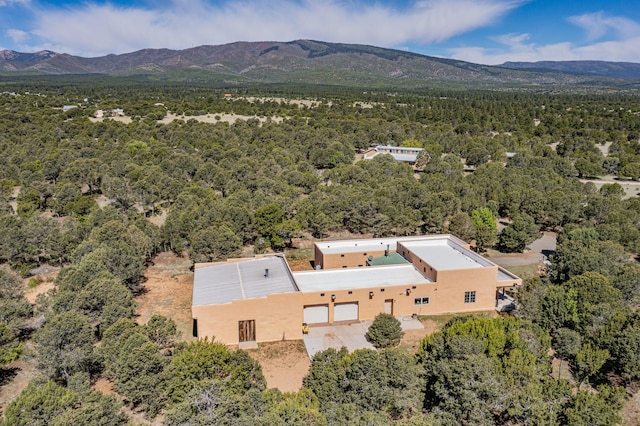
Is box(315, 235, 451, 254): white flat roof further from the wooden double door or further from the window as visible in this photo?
the wooden double door

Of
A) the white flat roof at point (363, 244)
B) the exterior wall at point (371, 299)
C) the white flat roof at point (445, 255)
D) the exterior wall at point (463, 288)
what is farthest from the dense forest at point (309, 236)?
the white flat roof at point (363, 244)

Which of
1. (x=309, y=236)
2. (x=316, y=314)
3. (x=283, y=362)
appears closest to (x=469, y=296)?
(x=316, y=314)

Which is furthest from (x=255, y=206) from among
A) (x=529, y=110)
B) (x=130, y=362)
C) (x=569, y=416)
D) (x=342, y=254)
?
(x=529, y=110)

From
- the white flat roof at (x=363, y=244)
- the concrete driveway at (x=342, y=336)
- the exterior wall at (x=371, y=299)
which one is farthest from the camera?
the white flat roof at (x=363, y=244)

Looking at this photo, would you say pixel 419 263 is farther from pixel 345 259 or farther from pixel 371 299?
pixel 345 259

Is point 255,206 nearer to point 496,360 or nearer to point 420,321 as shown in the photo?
point 420,321

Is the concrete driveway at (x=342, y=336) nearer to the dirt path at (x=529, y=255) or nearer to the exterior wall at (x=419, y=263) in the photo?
the exterior wall at (x=419, y=263)
